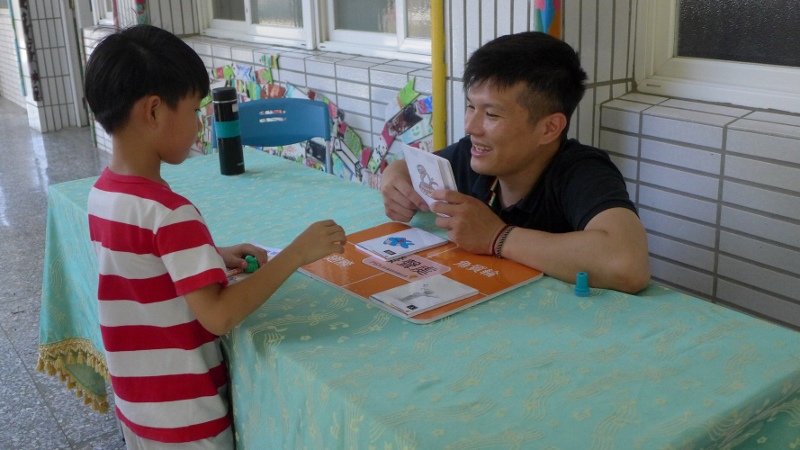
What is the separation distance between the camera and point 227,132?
2.27 meters

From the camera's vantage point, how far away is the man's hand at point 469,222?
1521mm

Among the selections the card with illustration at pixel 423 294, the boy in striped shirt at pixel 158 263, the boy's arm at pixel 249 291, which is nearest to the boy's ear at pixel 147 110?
the boy in striped shirt at pixel 158 263

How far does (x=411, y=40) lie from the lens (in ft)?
9.73

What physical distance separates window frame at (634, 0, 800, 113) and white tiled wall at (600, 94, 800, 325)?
0.04 meters

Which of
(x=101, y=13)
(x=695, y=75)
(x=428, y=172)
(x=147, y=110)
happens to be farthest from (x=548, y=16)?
(x=101, y=13)

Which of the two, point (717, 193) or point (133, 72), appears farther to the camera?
point (717, 193)

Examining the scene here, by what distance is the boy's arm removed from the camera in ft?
3.89

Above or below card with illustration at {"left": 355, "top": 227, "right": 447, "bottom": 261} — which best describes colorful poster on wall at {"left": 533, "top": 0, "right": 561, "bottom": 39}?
above

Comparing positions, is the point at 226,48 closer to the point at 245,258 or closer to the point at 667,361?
the point at 245,258

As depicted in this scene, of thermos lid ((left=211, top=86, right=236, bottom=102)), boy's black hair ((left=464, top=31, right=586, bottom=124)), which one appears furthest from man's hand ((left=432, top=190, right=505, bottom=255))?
thermos lid ((left=211, top=86, right=236, bottom=102))

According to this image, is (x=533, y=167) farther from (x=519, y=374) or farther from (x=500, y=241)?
(x=519, y=374)

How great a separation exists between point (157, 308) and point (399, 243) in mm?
557

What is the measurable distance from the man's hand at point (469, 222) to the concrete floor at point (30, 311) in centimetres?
129

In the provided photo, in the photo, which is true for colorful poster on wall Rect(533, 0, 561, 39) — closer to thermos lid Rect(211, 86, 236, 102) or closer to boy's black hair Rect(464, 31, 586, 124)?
boy's black hair Rect(464, 31, 586, 124)
